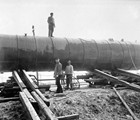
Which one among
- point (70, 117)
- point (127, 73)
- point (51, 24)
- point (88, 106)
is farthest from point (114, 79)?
point (51, 24)

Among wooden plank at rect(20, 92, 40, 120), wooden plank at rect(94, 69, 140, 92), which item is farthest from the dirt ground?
wooden plank at rect(20, 92, 40, 120)

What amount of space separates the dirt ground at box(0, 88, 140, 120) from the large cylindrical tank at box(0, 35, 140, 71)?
3003 millimetres

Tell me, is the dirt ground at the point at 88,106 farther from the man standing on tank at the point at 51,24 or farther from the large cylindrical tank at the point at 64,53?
the man standing on tank at the point at 51,24

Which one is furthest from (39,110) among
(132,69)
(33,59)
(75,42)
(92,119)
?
(132,69)

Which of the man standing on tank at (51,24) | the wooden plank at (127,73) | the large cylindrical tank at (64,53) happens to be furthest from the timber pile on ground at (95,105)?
the man standing on tank at (51,24)

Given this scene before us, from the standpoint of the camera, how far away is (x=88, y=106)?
24.7 feet

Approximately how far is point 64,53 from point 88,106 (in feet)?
14.0

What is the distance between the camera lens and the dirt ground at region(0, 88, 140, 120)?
6551 mm

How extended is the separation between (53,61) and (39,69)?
89 centimetres

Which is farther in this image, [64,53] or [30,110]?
[64,53]

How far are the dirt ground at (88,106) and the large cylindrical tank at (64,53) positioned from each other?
9.85 feet

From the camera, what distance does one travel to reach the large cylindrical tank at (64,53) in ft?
32.9

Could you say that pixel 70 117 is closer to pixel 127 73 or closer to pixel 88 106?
pixel 88 106

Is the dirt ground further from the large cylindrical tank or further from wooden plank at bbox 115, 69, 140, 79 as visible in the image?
the large cylindrical tank
